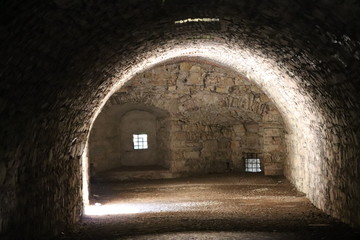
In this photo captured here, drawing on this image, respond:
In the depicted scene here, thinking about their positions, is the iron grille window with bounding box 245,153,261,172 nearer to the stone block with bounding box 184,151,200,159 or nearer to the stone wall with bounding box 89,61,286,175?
the stone wall with bounding box 89,61,286,175

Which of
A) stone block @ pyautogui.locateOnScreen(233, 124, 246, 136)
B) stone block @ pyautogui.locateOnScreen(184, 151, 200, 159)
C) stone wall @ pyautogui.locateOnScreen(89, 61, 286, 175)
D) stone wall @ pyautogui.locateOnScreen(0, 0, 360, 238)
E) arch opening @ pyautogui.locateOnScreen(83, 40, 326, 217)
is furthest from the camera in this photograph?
stone block @ pyautogui.locateOnScreen(233, 124, 246, 136)

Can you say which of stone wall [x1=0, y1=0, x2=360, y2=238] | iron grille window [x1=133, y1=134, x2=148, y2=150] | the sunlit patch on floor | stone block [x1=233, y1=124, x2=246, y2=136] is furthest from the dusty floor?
iron grille window [x1=133, y1=134, x2=148, y2=150]

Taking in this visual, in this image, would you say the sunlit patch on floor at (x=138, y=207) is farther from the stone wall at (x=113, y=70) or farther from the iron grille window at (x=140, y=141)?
the iron grille window at (x=140, y=141)

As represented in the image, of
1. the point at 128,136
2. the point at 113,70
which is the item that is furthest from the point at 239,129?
the point at 113,70

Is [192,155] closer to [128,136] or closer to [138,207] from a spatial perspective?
[128,136]

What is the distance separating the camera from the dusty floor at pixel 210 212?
6.02m

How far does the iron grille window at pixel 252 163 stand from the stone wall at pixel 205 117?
14 centimetres

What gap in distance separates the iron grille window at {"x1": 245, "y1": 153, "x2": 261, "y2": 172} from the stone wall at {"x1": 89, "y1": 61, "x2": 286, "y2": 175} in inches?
5.7

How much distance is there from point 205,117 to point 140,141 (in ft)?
7.17

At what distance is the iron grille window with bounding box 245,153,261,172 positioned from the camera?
13.5m

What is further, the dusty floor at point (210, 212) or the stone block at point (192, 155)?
the stone block at point (192, 155)

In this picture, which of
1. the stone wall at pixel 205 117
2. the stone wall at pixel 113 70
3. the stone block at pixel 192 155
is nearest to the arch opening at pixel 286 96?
the stone wall at pixel 113 70

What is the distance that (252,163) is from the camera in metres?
13.6

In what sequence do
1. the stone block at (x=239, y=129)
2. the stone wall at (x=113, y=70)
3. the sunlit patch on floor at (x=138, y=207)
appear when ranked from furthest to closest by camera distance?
1. the stone block at (x=239, y=129)
2. the sunlit patch on floor at (x=138, y=207)
3. the stone wall at (x=113, y=70)
